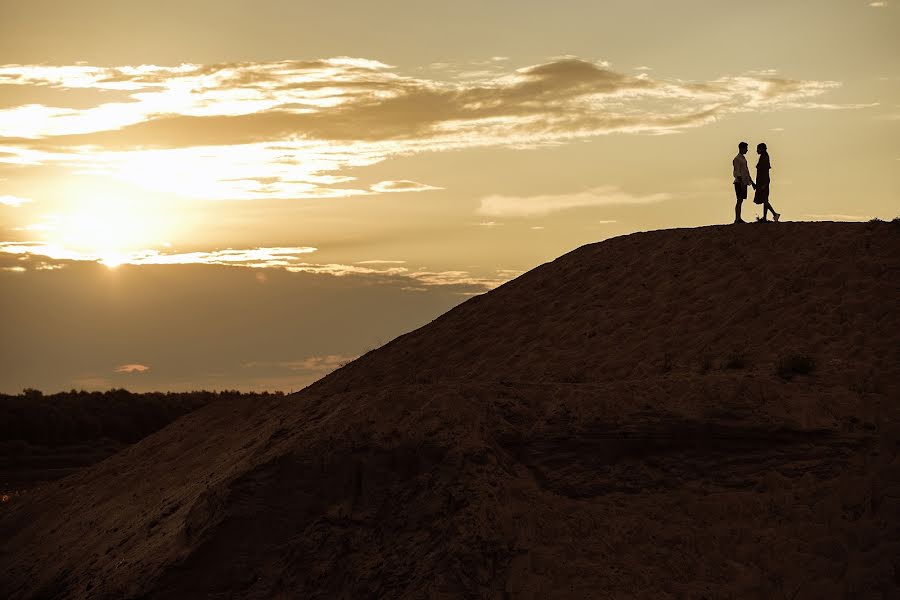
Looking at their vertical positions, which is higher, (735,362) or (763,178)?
(763,178)

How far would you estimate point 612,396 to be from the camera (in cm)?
1373

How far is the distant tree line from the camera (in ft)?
163

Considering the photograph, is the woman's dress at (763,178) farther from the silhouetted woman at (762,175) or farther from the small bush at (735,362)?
the small bush at (735,362)

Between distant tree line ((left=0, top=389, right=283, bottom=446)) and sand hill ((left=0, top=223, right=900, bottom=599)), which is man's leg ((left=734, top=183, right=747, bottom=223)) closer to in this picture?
sand hill ((left=0, top=223, right=900, bottom=599))

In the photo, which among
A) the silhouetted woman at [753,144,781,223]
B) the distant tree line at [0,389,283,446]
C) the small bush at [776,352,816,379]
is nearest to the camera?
the small bush at [776,352,816,379]

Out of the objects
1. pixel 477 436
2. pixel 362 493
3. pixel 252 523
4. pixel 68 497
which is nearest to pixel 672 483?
pixel 477 436

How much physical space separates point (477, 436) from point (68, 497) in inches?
544

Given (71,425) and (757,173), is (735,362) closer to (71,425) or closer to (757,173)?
(757,173)

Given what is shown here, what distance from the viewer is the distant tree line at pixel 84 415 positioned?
163 ft

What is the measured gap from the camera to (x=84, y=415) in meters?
52.4

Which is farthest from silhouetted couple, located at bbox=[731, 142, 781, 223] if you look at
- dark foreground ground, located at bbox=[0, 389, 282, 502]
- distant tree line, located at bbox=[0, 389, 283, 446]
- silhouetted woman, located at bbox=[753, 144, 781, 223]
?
distant tree line, located at bbox=[0, 389, 283, 446]

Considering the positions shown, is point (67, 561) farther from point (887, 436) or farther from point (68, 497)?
point (887, 436)

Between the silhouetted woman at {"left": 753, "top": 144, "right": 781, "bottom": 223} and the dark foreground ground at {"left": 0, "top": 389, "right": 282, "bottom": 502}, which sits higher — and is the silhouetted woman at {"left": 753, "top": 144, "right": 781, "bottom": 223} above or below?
above

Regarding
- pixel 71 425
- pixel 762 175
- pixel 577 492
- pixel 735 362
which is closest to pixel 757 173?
pixel 762 175
